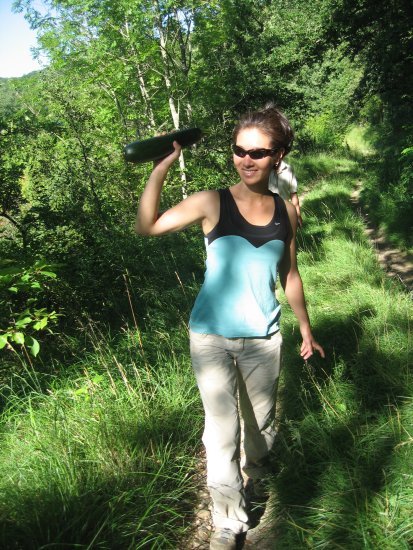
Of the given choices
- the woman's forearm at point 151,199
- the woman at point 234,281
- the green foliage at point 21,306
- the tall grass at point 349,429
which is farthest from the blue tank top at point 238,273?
the green foliage at point 21,306

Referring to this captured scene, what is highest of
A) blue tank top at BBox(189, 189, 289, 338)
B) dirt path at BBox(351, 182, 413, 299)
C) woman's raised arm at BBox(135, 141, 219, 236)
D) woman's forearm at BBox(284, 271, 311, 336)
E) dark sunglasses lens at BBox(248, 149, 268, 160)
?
dark sunglasses lens at BBox(248, 149, 268, 160)

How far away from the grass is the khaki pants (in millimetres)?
325

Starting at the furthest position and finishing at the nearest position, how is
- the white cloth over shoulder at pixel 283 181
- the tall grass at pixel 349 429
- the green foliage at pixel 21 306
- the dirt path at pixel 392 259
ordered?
the dirt path at pixel 392 259 < the white cloth over shoulder at pixel 283 181 < the green foliage at pixel 21 306 < the tall grass at pixel 349 429

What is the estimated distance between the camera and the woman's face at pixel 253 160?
73.6 inches

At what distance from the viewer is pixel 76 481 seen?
2.11 m

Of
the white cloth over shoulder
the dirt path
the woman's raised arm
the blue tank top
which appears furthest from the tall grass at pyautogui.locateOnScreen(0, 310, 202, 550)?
the dirt path

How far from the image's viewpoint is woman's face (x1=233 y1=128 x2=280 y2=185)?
73.6 inches

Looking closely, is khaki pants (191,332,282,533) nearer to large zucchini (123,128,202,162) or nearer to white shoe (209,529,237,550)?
white shoe (209,529,237,550)

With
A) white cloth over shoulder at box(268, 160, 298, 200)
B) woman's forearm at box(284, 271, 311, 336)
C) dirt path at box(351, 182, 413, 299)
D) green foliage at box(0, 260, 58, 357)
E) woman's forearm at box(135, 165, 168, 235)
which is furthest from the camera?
dirt path at box(351, 182, 413, 299)

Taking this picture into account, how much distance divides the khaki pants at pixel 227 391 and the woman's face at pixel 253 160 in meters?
0.79

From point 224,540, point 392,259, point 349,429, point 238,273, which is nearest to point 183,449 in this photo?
point 224,540

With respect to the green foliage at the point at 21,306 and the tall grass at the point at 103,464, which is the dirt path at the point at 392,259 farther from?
the green foliage at the point at 21,306

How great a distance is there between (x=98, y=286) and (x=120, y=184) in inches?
142

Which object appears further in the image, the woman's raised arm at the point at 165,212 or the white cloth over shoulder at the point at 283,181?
the white cloth over shoulder at the point at 283,181
